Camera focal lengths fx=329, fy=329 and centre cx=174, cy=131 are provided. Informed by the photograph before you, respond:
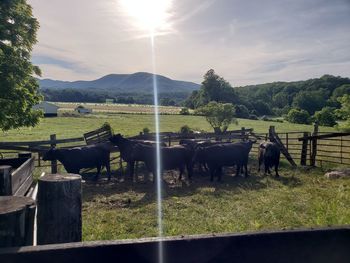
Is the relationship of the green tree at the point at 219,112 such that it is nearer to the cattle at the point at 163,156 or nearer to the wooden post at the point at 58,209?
the cattle at the point at 163,156

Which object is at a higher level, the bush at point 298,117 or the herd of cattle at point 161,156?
the herd of cattle at point 161,156

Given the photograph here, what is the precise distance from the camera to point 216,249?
2094mm

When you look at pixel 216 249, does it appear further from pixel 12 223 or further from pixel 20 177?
pixel 20 177

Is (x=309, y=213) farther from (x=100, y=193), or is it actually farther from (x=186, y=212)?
(x=100, y=193)

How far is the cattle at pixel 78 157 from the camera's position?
501 inches

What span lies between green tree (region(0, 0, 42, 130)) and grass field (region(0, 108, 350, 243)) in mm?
3649

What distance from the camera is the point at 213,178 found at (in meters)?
13.6

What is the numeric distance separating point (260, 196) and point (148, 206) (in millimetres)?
3520

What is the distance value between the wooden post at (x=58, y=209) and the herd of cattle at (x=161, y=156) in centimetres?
971

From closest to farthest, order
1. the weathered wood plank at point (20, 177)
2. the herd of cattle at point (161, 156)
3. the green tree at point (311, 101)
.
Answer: the weathered wood plank at point (20, 177), the herd of cattle at point (161, 156), the green tree at point (311, 101)

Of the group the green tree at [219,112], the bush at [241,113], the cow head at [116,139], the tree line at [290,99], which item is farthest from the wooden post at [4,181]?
the bush at [241,113]

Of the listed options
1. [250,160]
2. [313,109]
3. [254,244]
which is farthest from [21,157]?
[313,109]

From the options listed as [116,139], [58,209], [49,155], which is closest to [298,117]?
[116,139]

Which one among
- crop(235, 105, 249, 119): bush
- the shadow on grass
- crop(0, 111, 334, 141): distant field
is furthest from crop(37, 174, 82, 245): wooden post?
crop(235, 105, 249, 119): bush
